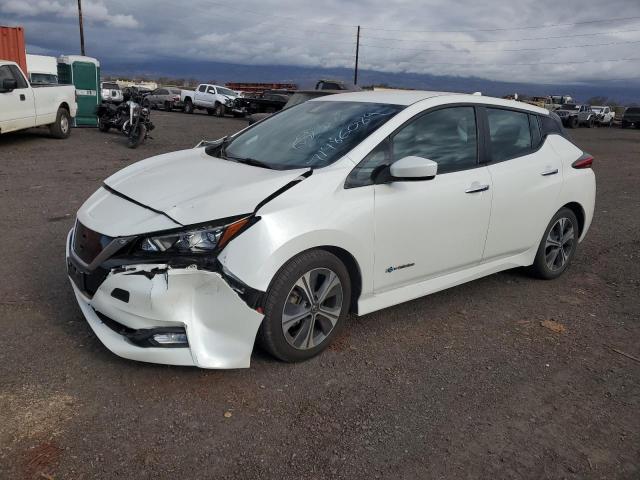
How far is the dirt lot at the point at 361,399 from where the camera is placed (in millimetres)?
2611

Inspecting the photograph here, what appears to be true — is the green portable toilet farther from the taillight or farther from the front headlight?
the front headlight

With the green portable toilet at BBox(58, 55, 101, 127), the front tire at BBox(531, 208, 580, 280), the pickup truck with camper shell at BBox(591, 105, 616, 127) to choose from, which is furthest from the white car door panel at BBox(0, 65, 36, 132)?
the pickup truck with camper shell at BBox(591, 105, 616, 127)

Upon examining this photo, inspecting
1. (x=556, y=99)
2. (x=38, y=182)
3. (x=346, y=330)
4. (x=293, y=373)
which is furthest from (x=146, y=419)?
(x=556, y=99)

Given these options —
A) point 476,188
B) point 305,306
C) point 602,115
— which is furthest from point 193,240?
point 602,115

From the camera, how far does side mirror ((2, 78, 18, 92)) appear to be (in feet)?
36.7

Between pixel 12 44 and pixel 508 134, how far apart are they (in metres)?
18.0

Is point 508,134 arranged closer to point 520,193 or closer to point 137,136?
point 520,193

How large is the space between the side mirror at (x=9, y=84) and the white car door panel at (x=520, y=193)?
10.5m

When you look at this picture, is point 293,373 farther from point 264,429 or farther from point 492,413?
point 492,413

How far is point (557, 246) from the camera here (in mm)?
5145

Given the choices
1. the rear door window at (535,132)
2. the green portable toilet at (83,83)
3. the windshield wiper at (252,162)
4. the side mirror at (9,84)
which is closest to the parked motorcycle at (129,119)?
the green portable toilet at (83,83)

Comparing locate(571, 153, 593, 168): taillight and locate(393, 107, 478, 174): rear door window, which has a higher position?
locate(393, 107, 478, 174): rear door window

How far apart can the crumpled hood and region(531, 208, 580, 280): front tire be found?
8.81 ft

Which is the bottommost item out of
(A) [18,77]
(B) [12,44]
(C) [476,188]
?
(C) [476,188]
